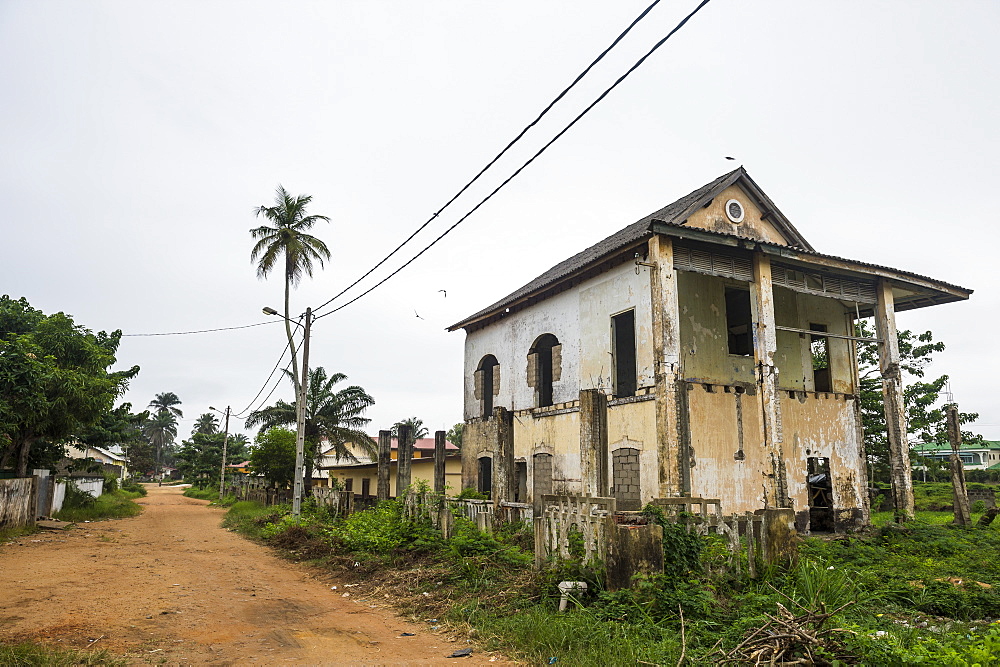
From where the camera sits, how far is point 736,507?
584 inches

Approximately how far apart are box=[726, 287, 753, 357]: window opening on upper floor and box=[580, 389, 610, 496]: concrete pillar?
7709 mm

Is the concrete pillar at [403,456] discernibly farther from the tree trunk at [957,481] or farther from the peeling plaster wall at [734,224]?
the tree trunk at [957,481]

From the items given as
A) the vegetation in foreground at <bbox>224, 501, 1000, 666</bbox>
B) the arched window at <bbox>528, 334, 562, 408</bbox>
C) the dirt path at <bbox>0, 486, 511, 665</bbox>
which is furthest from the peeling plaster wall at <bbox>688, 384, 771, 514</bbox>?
the dirt path at <bbox>0, 486, 511, 665</bbox>

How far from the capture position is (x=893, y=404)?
55.5 feet

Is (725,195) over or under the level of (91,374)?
over

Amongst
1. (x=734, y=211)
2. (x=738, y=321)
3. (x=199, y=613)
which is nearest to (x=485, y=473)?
(x=738, y=321)

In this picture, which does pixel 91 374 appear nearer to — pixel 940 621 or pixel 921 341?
pixel 940 621

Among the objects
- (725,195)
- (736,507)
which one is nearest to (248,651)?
(736,507)

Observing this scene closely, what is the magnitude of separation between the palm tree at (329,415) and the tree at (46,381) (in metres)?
12.4

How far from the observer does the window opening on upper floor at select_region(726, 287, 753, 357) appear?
18.0m

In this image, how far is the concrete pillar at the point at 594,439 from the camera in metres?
11.3

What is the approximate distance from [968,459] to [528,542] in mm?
74513

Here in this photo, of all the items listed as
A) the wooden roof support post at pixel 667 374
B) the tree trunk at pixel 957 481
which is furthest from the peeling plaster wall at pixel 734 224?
the tree trunk at pixel 957 481

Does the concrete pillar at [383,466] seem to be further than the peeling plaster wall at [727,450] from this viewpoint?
Yes
